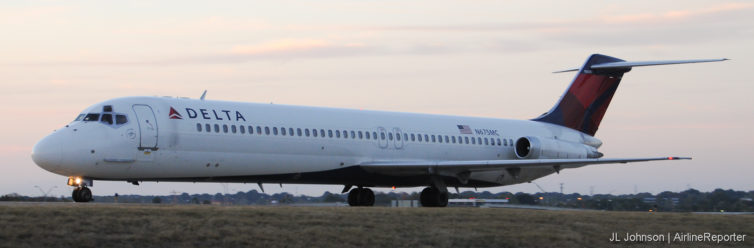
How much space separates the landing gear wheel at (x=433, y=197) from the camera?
34500 millimetres

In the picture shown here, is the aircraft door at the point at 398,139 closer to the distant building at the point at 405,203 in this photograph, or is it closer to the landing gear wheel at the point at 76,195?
the distant building at the point at 405,203

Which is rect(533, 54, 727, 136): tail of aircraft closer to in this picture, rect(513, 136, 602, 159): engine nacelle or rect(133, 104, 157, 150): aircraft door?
rect(513, 136, 602, 159): engine nacelle

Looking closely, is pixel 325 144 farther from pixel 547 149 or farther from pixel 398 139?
pixel 547 149

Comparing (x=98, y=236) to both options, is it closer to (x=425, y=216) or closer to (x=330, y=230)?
(x=330, y=230)

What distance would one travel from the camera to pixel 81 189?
26.7 m

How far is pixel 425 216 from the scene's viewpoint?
25375 mm

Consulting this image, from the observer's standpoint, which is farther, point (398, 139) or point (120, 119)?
point (398, 139)

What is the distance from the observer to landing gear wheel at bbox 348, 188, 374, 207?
1398 inches

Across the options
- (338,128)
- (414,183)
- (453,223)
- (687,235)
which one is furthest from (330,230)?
(414,183)

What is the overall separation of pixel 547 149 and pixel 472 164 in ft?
21.0

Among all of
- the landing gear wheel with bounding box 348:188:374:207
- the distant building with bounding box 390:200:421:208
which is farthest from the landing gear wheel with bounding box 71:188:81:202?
the distant building with bounding box 390:200:421:208

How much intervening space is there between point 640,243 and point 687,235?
190 cm

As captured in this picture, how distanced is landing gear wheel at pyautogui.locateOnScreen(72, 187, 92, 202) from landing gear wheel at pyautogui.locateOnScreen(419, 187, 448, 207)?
11.7 meters

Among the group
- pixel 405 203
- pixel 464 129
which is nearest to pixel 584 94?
pixel 464 129
